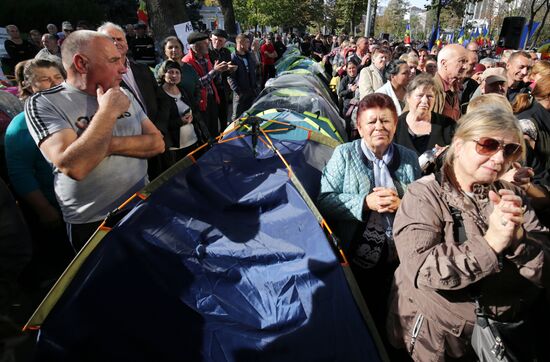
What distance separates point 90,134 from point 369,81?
4196 millimetres

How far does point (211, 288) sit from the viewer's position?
1889mm

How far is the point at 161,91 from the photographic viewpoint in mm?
3418

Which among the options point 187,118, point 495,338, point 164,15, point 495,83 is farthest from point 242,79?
point 495,338

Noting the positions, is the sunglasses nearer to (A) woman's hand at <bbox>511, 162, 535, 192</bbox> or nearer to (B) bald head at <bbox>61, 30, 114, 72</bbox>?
(A) woman's hand at <bbox>511, 162, 535, 192</bbox>

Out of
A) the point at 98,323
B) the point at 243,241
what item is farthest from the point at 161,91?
the point at 98,323

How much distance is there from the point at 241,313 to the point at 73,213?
3.88ft

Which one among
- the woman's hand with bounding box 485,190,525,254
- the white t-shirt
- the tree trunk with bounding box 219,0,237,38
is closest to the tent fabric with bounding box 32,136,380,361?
the white t-shirt

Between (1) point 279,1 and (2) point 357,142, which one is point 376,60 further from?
(1) point 279,1

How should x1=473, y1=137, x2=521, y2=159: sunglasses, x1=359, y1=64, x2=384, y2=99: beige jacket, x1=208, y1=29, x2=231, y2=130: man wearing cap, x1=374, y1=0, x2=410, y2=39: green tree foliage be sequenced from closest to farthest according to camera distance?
x1=473, y1=137, x2=521, y2=159: sunglasses < x1=359, y1=64, x2=384, y2=99: beige jacket < x1=208, y1=29, x2=231, y2=130: man wearing cap < x1=374, y1=0, x2=410, y2=39: green tree foliage

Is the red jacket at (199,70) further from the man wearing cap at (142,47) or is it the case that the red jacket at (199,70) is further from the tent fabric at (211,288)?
the man wearing cap at (142,47)

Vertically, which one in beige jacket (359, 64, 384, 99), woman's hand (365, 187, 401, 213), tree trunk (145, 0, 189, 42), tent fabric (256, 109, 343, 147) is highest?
tree trunk (145, 0, 189, 42)

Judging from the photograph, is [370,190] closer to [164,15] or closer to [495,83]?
[495,83]

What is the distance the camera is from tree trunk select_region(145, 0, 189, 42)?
848cm

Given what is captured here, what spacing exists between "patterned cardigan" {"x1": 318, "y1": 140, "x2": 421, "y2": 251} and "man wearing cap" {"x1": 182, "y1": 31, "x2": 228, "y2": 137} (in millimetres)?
3133
